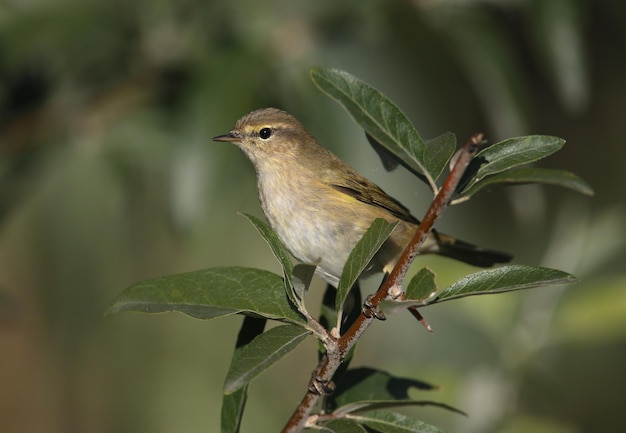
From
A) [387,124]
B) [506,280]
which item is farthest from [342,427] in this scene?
[387,124]

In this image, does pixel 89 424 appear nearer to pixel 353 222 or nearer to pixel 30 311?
pixel 30 311

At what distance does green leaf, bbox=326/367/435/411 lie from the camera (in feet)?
6.51

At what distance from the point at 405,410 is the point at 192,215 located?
3.62ft

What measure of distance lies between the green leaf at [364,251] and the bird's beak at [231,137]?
1418mm

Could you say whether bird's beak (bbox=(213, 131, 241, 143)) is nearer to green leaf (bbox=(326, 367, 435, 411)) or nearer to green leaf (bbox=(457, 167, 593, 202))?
green leaf (bbox=(326, 367, 435, 411))

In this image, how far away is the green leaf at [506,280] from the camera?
1.58 meters

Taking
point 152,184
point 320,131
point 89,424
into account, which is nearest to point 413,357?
point 320,131

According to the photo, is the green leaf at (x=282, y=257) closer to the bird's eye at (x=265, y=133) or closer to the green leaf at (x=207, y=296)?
the green leaf at (x=207, y=296)

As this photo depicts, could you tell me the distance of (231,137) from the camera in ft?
10.2

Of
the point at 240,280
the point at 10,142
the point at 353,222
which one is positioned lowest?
the point at 240,280

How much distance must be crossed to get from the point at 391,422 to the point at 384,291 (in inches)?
15.4

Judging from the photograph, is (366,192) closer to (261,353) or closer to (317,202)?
(317,202)

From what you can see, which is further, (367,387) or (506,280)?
(367,387)

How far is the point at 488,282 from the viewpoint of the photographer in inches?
64.1
